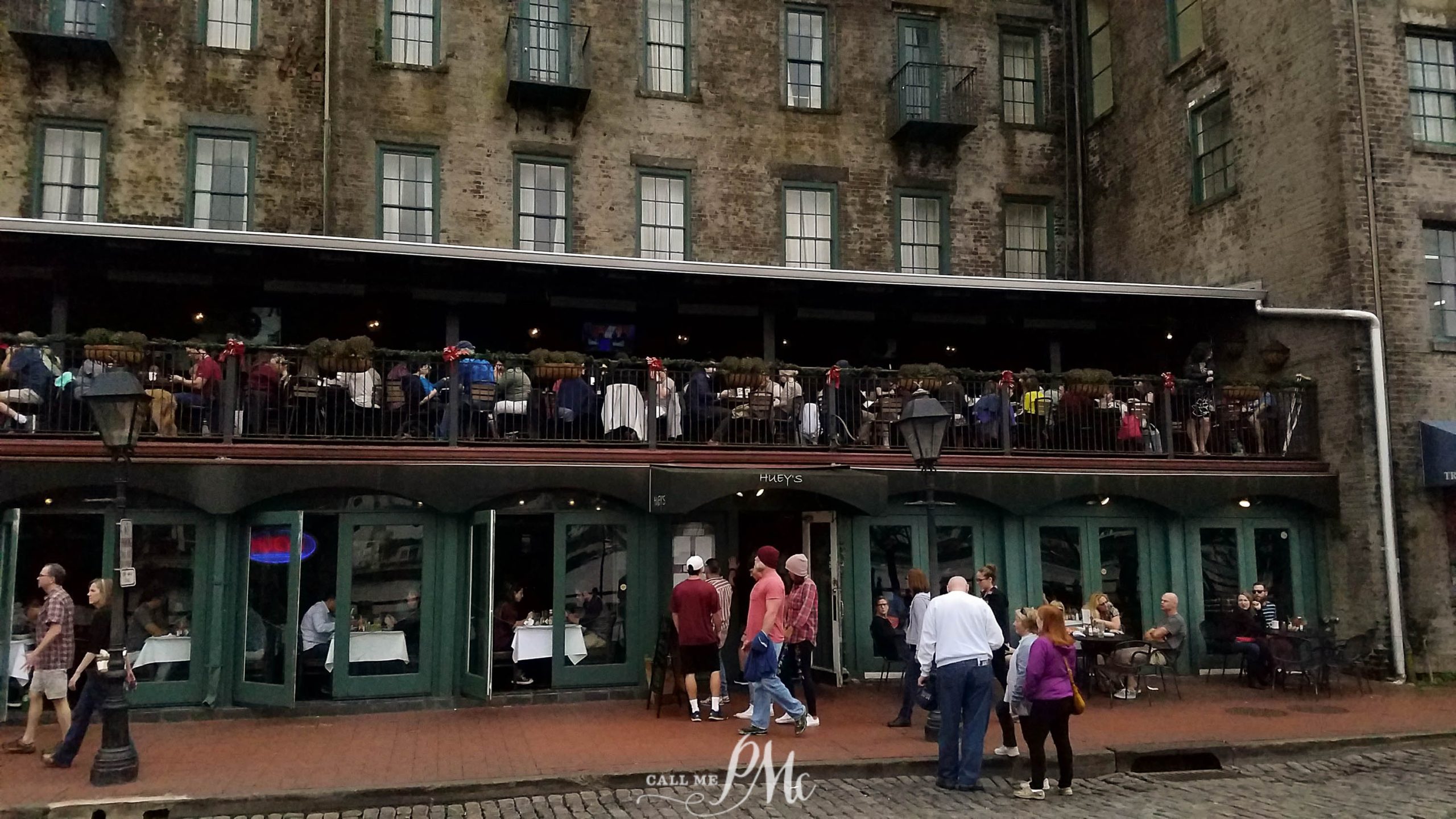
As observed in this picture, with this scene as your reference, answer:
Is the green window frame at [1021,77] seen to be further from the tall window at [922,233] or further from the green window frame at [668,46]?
the green window frame at [668,46]

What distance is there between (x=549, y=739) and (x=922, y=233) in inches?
507

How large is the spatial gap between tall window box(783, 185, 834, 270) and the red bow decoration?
991cm

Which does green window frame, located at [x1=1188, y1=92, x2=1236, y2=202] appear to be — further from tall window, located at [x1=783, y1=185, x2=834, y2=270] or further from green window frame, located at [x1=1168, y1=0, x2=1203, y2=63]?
tall window, located at [x1=783, y1=185, x2=834, y2=270]

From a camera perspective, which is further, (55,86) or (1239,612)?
(55,86)

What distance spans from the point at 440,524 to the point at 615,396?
8.85ft

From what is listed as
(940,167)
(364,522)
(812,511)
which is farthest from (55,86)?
(940,167)

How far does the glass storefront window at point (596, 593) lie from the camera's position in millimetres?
13453

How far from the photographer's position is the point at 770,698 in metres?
10.9

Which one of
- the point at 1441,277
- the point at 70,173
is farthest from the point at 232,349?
the point at 1441,277

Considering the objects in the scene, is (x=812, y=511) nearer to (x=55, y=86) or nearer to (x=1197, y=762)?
(x=1197, y=762)

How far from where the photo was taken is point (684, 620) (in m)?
11.7

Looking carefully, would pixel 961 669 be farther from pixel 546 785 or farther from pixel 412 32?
pixel 412 32

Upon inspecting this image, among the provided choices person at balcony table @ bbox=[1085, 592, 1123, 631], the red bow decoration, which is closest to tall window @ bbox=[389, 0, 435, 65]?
the red bow decoration

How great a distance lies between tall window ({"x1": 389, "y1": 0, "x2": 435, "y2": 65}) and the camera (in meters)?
18.6
